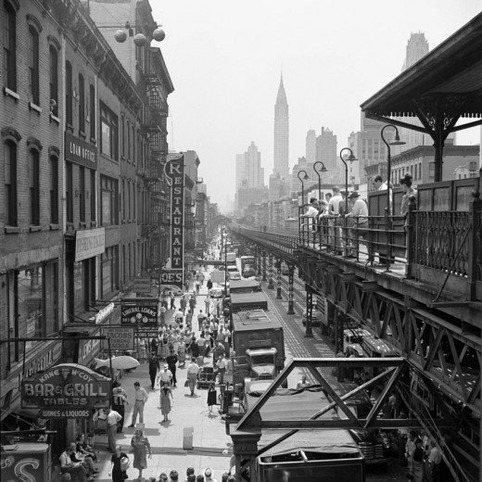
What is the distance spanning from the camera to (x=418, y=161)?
2697 inches

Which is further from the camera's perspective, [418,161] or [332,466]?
[418,161]

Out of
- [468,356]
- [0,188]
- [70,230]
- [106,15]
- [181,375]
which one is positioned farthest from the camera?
[106,15]

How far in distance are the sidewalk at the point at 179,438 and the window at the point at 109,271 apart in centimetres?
441

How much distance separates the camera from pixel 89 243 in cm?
2330

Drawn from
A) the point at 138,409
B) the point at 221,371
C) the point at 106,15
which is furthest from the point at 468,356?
the point at 106,15

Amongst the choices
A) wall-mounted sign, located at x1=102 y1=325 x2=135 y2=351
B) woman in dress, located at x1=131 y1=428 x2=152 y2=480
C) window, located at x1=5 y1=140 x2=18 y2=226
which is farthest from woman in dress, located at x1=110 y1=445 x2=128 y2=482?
wall-mounted sign, located at x1=102 y1=325 x2=135 y2=351

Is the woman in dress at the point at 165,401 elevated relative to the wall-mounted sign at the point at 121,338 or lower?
lower

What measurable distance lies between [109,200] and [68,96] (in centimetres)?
860

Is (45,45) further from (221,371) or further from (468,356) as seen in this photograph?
(221,371)

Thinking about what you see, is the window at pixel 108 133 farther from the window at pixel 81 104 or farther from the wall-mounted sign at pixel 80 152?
the window at pixel 81 104

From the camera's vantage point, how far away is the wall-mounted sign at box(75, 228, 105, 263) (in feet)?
70.2

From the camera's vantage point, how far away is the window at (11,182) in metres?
15.3

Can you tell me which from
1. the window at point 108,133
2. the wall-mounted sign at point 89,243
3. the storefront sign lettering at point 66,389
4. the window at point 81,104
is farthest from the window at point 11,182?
the window at point 108,133

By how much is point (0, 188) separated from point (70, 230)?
7036mm
